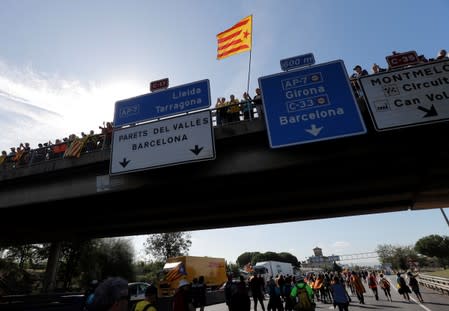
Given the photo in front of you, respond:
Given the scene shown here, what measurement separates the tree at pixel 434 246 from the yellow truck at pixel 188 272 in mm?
76590

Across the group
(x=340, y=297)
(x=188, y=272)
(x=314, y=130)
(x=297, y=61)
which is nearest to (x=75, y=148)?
(x=297, y=61)

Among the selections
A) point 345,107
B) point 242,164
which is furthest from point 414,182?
point 242,164

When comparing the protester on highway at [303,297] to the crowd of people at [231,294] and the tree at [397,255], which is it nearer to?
the crowd of people at [231,294]

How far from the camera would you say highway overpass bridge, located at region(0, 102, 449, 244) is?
33.9 feet

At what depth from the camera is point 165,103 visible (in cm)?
1150

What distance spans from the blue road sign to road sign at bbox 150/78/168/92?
0.32m

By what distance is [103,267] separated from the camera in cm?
3806

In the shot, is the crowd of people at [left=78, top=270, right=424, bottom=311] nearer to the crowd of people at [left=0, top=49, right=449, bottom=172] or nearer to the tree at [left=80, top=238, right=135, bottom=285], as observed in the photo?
the crowd of people at [left=0, top=49, right=449, bottom=172]

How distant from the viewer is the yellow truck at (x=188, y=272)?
22422 mm

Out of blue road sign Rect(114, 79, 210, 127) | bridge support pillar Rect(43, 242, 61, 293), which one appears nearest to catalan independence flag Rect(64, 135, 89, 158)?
blue road sign Rect(114, 79, 210, 127)

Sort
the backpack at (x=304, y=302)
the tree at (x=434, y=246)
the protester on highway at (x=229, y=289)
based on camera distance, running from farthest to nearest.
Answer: the tree at (x=434, y=246)
the protester on highway at (x=229, y=289)
the backpack at (x=304, y=302)

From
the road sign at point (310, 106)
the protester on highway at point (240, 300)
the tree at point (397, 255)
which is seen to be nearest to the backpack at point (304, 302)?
the protester on highway at point (240, 300)

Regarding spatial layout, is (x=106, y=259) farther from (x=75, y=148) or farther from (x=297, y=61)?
(x=297, y=61)

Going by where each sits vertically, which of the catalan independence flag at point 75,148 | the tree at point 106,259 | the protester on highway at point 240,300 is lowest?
the protester on highway at point 240,300
